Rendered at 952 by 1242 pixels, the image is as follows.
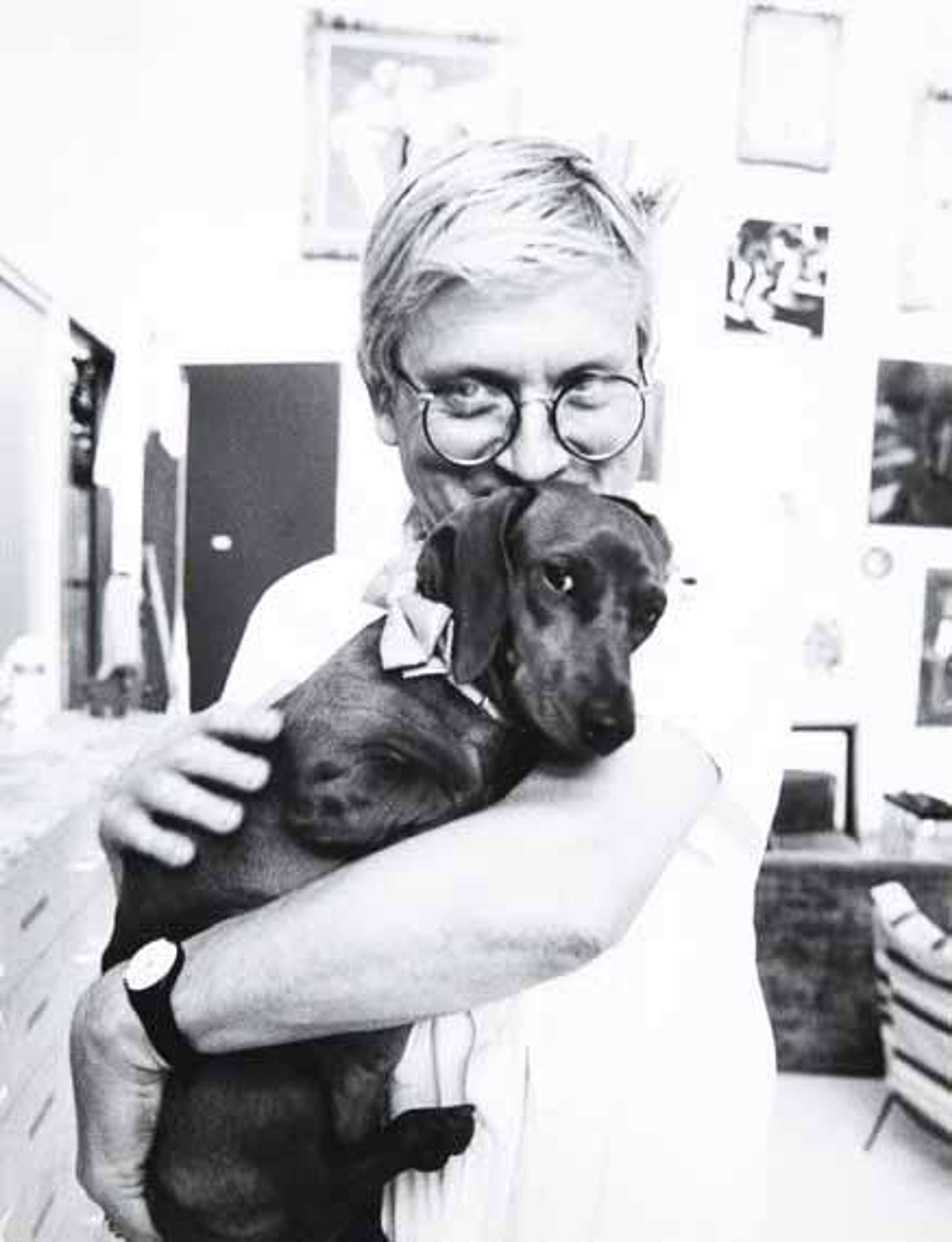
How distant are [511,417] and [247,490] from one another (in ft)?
1.16

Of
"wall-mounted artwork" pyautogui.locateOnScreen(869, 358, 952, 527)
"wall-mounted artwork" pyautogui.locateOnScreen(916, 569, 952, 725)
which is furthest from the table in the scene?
"wall-mounted artwork" pyautogui.locateOnScreen(869, 358, 952, 527)

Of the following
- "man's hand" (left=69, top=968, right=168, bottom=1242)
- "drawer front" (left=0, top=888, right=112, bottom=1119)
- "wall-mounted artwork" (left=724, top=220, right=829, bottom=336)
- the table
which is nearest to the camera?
"man's hand" (left=69, top=968, right=168, bottom=1242)

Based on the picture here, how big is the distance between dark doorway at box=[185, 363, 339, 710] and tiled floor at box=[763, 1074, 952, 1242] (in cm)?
77

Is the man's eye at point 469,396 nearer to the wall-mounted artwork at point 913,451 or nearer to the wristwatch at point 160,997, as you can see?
the wristwatch at point 160,997

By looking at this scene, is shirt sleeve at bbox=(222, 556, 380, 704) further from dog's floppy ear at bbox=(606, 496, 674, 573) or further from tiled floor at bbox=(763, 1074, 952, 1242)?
tiled floor at bbox=(763, 1074, 952, 1242)

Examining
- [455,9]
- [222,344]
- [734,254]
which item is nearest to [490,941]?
[222,344]

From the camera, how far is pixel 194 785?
0.77 meters

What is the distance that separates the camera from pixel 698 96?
105 cm

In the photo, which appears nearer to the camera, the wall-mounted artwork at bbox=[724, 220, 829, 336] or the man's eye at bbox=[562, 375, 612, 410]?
the man's eye at bbox=[562, 375, 612, 410]

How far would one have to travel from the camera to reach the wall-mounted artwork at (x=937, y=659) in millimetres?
1159

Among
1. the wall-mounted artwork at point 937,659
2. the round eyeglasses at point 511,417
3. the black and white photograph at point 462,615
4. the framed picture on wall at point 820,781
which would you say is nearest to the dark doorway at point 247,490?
the black and white photograph at point 462,615

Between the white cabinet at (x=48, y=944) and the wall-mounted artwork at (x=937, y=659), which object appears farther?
the wall-mounted artwork at (x=937, y=659)

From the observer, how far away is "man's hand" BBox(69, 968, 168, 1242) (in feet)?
2.40

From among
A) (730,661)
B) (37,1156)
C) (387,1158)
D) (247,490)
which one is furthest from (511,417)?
(37,1156)
